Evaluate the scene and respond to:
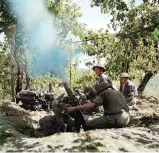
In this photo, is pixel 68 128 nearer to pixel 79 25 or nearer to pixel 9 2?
pixel 9 2

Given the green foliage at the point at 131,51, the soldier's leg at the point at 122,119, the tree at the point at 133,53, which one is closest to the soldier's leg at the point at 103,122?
the soldier's leg at the point at 122,119

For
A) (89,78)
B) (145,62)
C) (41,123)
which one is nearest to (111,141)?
(41,123)

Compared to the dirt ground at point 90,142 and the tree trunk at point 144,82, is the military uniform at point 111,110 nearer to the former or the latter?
the dirt ground at point 90,142

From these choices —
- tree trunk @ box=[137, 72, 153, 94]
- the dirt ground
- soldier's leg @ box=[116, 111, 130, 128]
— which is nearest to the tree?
tree trunk @ box=[137, 72, 153, 94]

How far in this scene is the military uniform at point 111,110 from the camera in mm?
7793

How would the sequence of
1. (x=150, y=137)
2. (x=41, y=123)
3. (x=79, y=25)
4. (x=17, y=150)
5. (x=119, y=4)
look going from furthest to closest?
(x=79, y=25), (x=41, y=123), (x=119, y=4), (x=150, y=137), (x=17, y=150)

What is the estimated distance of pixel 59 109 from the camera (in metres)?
9.23

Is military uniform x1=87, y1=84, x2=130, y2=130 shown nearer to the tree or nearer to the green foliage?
the green foliage

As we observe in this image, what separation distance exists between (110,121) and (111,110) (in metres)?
0.29

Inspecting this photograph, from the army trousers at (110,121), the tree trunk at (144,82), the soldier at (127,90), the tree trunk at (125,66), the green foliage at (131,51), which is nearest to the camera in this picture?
the army trousers at (110,121)

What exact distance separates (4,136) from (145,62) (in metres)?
19.6

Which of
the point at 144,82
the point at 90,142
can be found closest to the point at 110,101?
the point at 90,142

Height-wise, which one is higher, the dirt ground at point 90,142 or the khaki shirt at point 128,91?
the khaki shirt at point 128,91

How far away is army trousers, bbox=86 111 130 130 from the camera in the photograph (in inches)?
314
